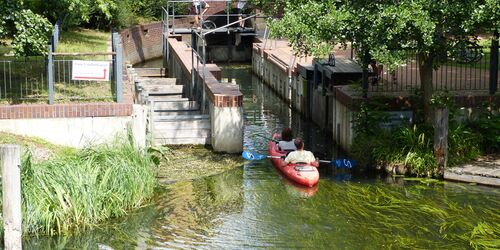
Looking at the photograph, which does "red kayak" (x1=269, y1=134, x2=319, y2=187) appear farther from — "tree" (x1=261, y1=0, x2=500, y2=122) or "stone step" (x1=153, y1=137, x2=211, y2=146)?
"stone step" (x1=153, y1=137, x2=211, y2=146)

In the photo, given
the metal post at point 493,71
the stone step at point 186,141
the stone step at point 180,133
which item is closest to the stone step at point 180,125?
the stone step at point 180,133

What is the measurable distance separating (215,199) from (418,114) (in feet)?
17.6

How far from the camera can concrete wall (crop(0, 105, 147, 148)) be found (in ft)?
59.4

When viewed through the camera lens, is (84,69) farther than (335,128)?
No

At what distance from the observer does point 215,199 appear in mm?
16844

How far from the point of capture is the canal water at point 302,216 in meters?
14.0

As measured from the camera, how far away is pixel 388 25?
16.5 meters

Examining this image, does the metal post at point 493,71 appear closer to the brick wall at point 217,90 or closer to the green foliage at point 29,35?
the brick wall at point 217,90

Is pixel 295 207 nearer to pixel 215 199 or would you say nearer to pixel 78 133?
pixel 215 199

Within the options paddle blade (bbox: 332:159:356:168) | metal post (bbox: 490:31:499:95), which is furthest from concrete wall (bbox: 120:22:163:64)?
paddle blade (bbox: 332:159:356:168)

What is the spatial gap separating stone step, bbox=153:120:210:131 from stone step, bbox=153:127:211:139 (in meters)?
0.07

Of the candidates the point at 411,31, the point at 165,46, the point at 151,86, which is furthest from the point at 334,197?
the point at 165,46

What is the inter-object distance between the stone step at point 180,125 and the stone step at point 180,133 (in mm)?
71

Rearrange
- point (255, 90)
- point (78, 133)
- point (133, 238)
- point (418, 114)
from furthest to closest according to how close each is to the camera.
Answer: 1. point (255, 90)
2. point (418, 114)
3. point (78, 133)
4. point (133, 238)
